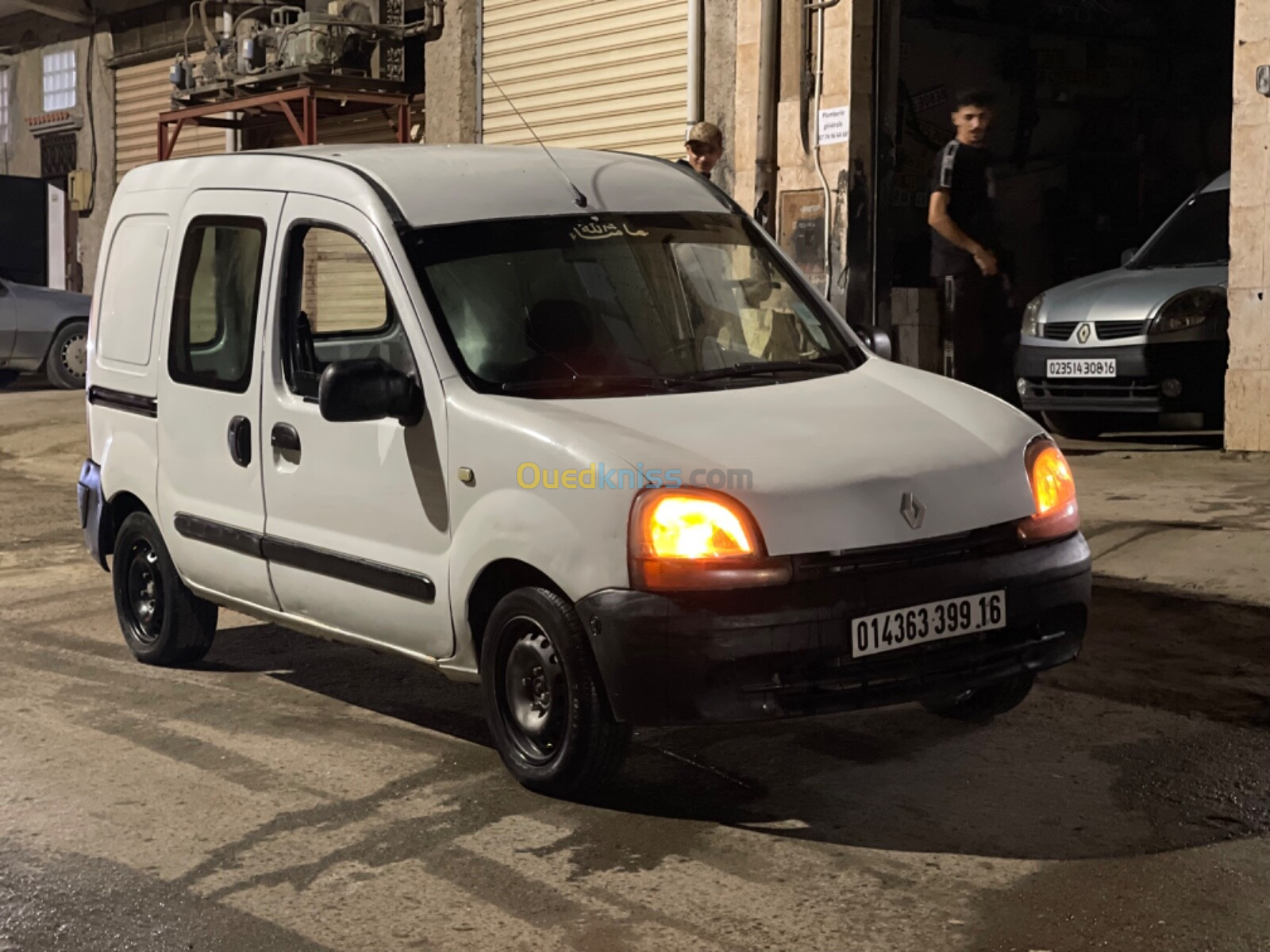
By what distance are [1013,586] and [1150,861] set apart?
825 millimetres

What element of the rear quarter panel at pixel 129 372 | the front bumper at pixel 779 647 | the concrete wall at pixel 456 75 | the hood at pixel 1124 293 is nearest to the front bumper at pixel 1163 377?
the hood at pixel 1124 293

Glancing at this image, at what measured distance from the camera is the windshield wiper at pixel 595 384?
16.5ft

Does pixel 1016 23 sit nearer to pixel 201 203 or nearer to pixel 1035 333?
pixel 1035 333

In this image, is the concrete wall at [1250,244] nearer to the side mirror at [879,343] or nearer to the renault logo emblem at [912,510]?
the side mirror at [879,343]

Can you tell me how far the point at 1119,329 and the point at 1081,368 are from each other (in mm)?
363

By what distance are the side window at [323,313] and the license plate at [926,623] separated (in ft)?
5.01

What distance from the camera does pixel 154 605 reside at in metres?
6.68

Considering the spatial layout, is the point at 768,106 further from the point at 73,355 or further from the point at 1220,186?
the point at 73,355

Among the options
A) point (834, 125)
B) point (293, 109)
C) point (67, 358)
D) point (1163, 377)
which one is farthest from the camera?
point (293, 109)

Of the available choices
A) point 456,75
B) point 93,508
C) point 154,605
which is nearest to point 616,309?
point 154,605

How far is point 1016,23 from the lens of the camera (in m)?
17.3

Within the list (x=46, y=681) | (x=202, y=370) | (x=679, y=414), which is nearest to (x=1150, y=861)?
(x=679, y=414)

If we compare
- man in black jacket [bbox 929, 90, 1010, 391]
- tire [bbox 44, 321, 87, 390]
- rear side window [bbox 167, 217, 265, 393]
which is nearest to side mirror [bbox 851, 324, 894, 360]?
rear side window [bbox 167, 217, 265, 393]
